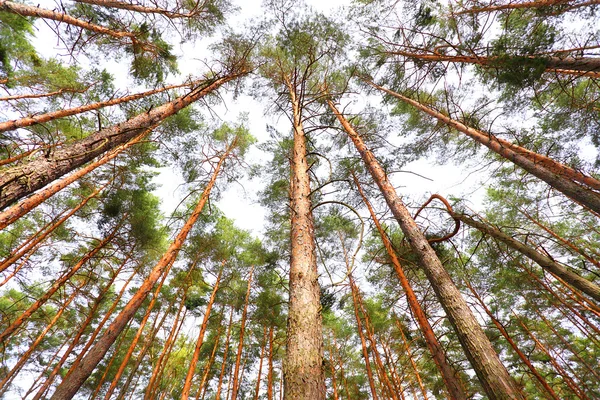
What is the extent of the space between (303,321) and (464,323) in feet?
9.42

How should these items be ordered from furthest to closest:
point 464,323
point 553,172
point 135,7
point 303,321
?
point 135,7
point 553,172
point 464,323
point 303,321

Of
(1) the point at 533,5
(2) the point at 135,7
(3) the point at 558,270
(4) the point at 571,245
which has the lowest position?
(3) the point at 558,270

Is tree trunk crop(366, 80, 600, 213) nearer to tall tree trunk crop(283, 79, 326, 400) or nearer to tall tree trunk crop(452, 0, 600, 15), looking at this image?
tall tree trunk crop(452, 0, 600, 15)

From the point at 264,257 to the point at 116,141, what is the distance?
310 inches

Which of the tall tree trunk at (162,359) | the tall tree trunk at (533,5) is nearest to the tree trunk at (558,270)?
the tall tree trunk at (533,5)

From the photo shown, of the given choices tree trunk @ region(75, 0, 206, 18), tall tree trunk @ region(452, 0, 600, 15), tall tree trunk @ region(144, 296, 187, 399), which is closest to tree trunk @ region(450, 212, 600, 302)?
tall tree trunk @ region(452, 0, 600, 15)

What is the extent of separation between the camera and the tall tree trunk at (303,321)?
171 centimetres

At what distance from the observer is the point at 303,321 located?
2068 millimetres

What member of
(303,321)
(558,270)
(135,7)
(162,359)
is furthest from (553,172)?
(162,359)

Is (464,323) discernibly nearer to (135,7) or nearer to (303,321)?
(303,321)

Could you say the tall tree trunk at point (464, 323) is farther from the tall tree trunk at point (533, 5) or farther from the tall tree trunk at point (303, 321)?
the tall tree trunk at point (533, 5)

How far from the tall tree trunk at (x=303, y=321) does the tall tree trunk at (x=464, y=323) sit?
1768 mm

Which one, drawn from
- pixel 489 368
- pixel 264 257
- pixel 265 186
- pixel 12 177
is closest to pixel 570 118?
pixel 489 368

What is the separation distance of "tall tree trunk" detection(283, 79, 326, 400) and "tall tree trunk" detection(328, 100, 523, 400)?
177cm
